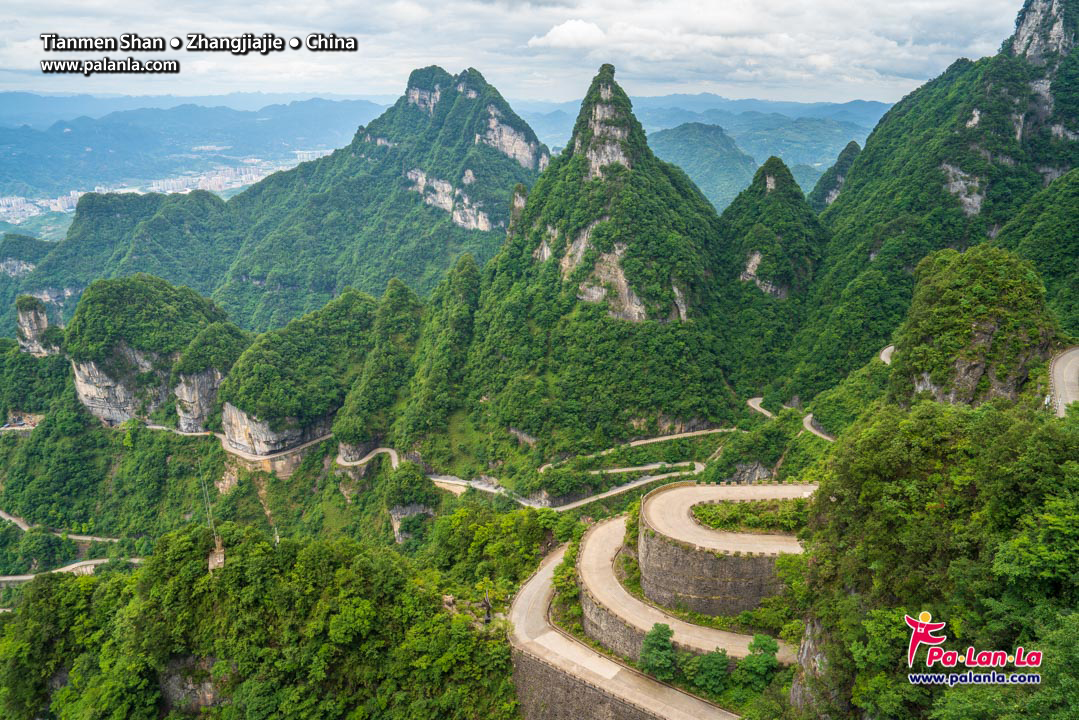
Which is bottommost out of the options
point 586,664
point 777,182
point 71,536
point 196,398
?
point 71,536

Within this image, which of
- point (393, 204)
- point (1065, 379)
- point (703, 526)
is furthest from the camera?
point (393, 204)

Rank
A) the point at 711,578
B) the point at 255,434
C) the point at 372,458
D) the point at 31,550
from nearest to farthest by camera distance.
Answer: the point at 711,578, the point at 31,550, the point at 255,434, the point at 372,458

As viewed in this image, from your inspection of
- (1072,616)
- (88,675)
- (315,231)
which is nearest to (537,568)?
(88,675)

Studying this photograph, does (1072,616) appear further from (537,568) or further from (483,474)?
(483,474)

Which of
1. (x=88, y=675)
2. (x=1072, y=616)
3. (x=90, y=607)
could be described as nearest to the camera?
(x=1072, y=616)

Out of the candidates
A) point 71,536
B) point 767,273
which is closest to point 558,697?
point 767,273

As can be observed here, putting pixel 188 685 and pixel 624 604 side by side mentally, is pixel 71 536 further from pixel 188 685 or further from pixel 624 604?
pixel 624 604
